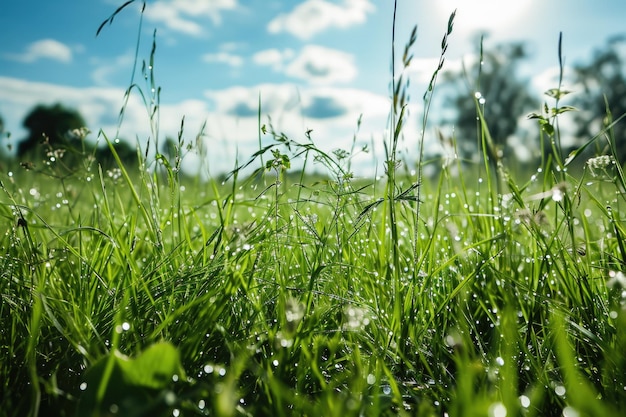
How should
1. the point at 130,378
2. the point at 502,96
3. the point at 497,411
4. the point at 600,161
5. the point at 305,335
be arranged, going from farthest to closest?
the point at 502,96 → the point at 600,161 → the point at 305,335 → the point at 130,378 → the point at 497,411

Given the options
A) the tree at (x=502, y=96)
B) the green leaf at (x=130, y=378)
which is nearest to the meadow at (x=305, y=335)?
the green leaf at (x=130, y=378)

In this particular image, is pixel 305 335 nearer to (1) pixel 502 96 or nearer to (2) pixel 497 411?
(2) pixel 497 411

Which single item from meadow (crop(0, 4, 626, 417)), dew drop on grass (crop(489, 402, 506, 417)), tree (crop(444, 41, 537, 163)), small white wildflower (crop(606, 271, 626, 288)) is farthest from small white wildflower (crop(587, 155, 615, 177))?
tree (crop(444, 41, 537, 163))

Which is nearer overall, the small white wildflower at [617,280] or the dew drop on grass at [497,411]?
the dew drop on grass at [497,411]

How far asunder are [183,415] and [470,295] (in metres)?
0.98

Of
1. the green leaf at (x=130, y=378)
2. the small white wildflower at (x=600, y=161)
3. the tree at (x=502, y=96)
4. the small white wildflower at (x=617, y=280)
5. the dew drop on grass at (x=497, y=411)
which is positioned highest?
the tree at (x=502, y=96)

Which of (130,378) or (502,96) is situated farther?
(502,96)

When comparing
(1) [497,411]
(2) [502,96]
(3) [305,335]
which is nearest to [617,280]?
(1) [497,411]

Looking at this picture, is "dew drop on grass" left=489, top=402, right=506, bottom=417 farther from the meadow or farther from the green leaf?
the green leaf

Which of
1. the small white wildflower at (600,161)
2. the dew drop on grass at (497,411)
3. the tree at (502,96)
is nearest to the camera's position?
the dew drop on grass at (497,411)

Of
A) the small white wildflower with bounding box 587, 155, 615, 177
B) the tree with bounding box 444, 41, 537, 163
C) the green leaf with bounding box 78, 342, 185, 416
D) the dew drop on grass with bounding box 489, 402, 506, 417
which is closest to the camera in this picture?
the dew drop on grass with bounding box 489, 402, 506, 417

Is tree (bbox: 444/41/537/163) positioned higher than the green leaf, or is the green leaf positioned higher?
tree (bbox: 444/41/537/163)

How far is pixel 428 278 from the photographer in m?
1.37

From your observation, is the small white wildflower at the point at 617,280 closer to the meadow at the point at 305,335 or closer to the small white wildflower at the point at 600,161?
the meadow at the point at 305,335
